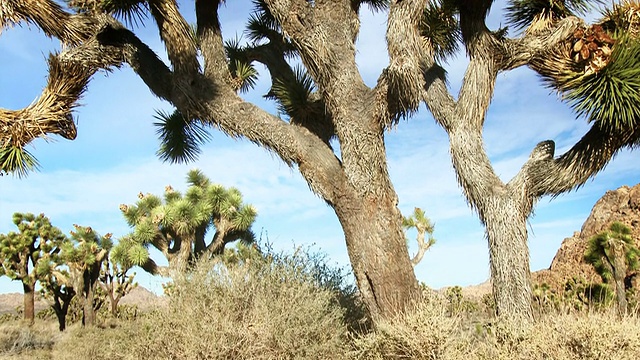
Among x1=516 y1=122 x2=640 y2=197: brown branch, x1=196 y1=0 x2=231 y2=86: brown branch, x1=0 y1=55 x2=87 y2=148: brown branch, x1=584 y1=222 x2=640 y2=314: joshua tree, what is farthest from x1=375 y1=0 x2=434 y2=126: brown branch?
x1=584 y1=222 x2=640 y2=314: joshua tree

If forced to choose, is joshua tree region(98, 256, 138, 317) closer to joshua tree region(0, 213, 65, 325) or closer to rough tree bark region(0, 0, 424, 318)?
joshua tree region(0, 213, 65, 325)

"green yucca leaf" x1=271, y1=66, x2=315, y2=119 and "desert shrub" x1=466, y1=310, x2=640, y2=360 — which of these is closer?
"desert shrub" x1=466, y1=310, x2=640, y2=360

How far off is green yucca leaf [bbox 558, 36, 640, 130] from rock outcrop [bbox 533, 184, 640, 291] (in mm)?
12231

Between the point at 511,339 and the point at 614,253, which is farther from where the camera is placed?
the point at 614,253

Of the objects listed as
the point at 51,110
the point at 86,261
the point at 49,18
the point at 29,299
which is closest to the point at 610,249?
the point at 51,110

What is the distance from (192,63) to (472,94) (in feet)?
14.8

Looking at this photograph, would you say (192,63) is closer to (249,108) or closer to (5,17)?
(249,108)

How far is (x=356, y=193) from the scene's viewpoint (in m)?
7.87

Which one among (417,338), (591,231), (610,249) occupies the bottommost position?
(417,338)

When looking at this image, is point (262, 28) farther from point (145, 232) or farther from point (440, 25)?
point (145, 232)

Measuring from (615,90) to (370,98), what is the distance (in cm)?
375

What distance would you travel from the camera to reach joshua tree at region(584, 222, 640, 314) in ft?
48.9

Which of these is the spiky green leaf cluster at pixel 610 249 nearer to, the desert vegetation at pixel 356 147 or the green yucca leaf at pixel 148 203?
the desert vegetation at pixel 356 147

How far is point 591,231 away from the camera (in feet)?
69.7
